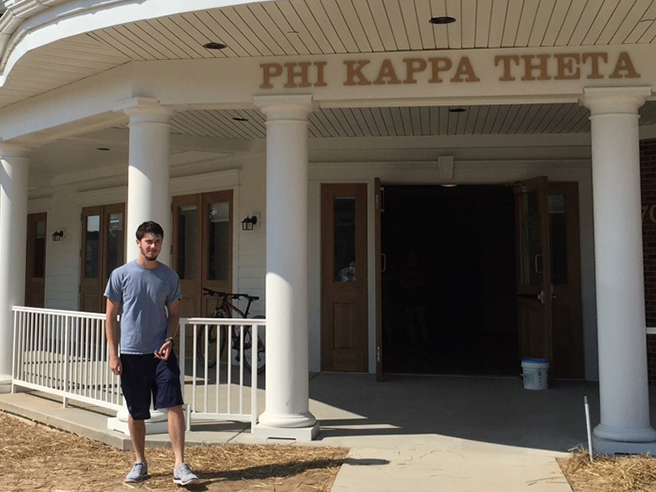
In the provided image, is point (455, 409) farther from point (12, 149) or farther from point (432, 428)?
point (12, 149)

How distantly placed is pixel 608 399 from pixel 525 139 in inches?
166

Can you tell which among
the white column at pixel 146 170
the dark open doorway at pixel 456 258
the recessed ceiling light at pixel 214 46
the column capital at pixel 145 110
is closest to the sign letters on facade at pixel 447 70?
the recessed ceiling light at pixel 214 46

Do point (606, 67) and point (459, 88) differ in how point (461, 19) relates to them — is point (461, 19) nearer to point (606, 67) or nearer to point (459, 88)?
point (459, 88)

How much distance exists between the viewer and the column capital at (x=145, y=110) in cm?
571

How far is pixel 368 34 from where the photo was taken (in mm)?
5004

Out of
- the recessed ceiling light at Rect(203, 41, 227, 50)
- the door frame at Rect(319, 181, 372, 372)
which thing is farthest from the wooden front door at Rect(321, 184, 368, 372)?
the recessed ceiling light at Rect(203, 41, 227, 50)

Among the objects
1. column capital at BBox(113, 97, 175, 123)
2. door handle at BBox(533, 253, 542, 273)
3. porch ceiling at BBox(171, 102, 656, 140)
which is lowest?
door handle at BBox(533, 253, 542, 273)

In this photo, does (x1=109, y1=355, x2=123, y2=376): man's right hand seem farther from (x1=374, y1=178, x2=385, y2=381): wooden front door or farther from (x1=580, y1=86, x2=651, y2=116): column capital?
(x1=374, y1=178, x2=385, y2=381): wooden front door

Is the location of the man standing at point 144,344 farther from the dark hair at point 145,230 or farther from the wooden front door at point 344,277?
the wooden front door at point 344,277

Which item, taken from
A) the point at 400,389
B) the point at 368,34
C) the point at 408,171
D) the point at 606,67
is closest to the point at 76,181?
the point at 408,171

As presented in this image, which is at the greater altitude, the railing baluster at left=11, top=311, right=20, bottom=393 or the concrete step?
the railing baluster at left=11, top=311, right=20, bottom=393

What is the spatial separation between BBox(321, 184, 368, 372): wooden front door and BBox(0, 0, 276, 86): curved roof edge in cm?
432

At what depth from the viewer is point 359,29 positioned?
4906 millimetres

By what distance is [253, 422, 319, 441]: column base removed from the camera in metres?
5.37
